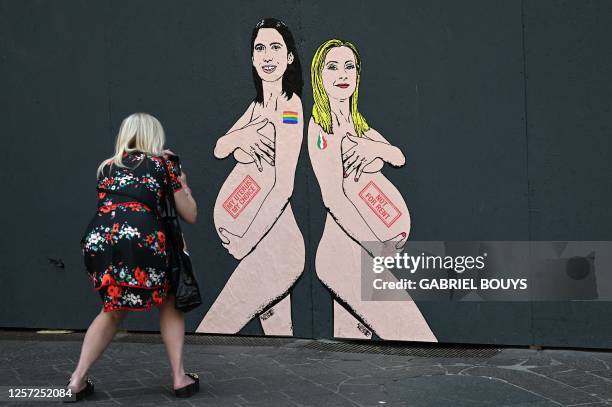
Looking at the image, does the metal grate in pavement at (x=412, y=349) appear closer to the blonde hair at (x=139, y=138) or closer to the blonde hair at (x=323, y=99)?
the blonde hair at (x=323, y=99)

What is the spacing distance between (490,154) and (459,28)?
0.90 metres

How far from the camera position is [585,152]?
593cm

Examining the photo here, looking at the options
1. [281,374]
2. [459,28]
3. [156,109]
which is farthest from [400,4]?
[281,374]

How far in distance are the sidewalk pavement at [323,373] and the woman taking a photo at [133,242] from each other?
1.23 ft

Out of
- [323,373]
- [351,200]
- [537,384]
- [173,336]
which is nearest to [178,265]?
[173,336]

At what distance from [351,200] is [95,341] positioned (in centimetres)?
226

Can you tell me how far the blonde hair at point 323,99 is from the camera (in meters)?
6.48

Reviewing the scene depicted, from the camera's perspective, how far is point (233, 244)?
6.84 metres

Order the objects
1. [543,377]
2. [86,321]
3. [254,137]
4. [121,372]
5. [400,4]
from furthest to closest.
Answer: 1. [86,321]
2. [254,137]
3. [400,4]
4. [121,372]
5. [543,377]

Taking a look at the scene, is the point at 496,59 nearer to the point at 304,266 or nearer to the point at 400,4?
the point at 400,4

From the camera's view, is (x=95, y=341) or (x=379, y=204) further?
(x=379, y=204)

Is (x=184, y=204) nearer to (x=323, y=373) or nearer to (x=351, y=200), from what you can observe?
(x=323, y=373)

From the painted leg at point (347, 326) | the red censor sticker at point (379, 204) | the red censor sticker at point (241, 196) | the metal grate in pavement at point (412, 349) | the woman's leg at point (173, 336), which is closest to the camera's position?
the woman's leg at point (173, 336)

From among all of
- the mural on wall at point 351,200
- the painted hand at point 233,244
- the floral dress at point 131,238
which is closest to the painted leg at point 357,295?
the mural on wall at point 351,200
